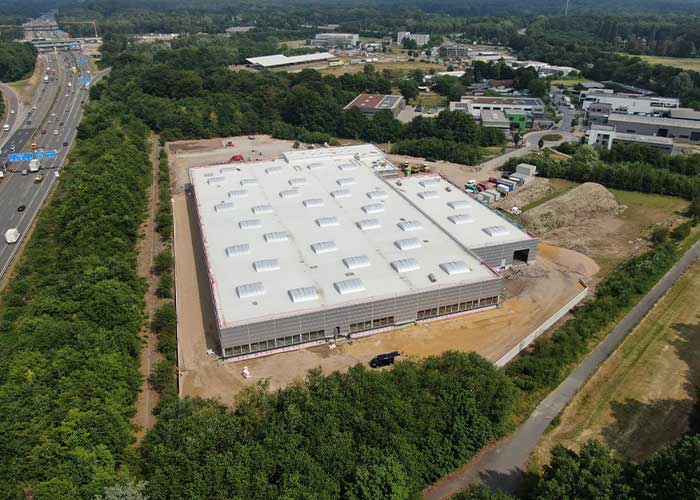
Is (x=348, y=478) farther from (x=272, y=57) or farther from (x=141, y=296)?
(x=272, y=57)

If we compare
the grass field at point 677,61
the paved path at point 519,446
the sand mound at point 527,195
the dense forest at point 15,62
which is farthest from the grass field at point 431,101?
the dense forest at point 15,62

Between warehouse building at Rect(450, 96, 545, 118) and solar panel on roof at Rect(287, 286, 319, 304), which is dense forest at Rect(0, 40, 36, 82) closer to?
warehouse building at Rect(450, 96, 545, 118)

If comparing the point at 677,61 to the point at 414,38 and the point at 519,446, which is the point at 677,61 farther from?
the point at 519,446

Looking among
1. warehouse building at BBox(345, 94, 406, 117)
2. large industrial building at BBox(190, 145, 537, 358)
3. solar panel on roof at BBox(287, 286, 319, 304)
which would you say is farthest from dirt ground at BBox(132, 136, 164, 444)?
warehouse building at BBox(345, 94, 406, 117)

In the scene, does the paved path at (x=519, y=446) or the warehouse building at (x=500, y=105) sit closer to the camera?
the paved path at (x=519, y=446)

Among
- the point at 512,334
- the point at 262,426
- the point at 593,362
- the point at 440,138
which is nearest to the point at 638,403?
the point at 593,362

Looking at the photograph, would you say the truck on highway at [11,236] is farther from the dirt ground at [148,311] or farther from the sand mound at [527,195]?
the sand mound at [527,195]
